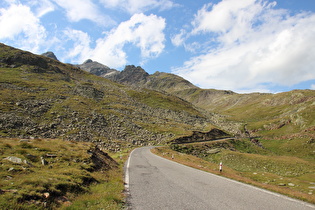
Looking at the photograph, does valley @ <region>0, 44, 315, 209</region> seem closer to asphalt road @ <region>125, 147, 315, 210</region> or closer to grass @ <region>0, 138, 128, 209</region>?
grass @ <region>0, 138, 128, 209</region>

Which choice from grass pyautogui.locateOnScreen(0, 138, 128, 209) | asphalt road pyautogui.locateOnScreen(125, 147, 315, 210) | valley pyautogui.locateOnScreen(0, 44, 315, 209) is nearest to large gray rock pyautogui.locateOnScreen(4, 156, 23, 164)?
grass pyautogui.locateOnScreen(0, 138, 128, 209)

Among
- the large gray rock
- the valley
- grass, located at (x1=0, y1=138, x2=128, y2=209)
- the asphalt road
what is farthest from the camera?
the large gray rock

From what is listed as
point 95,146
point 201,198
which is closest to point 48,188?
point 201,198

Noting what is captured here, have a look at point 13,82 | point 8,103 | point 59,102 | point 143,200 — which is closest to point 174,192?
point 143,200

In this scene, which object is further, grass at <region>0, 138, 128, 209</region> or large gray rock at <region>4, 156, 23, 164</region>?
large gray rock at <region>4, 156, 23, 164</region>

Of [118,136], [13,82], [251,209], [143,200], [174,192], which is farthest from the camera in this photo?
[13,82]

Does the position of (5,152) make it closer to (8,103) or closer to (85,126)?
(85,126)

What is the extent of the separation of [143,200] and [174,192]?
225cm

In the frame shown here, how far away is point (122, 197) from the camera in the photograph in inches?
369

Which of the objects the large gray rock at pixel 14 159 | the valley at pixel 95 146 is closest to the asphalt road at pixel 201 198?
the valley at pixel 95 146

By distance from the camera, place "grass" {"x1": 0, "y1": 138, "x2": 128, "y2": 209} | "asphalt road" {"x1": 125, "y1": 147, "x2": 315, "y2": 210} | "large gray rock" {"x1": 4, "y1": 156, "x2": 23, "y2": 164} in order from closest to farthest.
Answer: "grass" {"x1": 0, "y1": 138, "x2": 128, "y2": 209} < "asphalt road" {"x1": 125, "y1": 147, "x2": 315, "y2": 210} < "large gray rock" {"x1": 4, "y1": 156, "x2": 23, "y2": 164}

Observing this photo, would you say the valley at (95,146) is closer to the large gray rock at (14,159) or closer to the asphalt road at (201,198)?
the large gray rock at (14,159)

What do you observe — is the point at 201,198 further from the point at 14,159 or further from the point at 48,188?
the point at 14,159

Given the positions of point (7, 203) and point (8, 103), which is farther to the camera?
point (8, 103)
